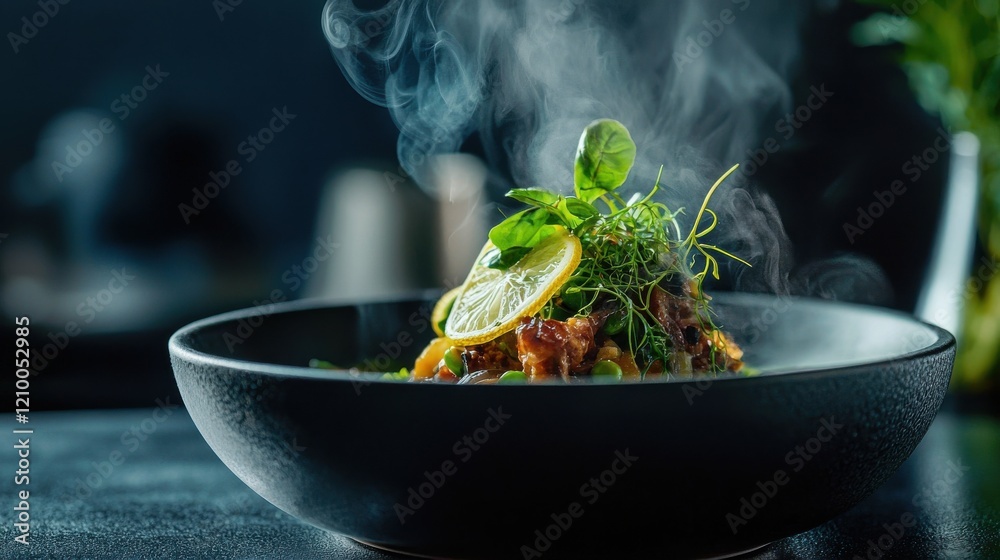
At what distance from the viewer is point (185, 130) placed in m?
3.26

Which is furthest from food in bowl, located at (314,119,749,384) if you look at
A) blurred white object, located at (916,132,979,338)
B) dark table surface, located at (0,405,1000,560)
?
blurred white object, located at (916,132,979,338)

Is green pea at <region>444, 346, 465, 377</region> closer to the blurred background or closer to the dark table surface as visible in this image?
the dark table surface

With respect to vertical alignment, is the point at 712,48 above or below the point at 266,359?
above

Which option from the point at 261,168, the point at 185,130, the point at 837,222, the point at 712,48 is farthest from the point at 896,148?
the point at 185,130

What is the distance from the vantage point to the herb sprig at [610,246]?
1.13 metres

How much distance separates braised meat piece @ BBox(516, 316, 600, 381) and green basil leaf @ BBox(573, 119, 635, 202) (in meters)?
0.18

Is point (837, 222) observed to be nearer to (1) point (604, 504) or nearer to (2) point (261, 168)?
(2) point (261, 168)

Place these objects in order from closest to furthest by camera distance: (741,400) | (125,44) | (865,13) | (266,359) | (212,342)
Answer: (741,400), (212,342), (266,359), (865,13), (125,44)

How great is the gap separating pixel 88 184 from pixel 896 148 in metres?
2.65

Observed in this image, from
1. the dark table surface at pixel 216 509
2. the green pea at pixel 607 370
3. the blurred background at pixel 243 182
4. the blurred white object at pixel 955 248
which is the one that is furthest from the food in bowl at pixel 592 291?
the blurred background at pixel 243 182

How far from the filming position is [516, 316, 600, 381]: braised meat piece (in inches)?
40.7

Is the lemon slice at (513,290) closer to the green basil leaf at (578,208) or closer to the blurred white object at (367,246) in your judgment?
the green basil leaf at (578,208)

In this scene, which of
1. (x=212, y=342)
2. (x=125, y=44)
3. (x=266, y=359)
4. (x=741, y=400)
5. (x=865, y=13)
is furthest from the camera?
(x=125, y=44)

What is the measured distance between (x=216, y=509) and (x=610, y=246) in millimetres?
573
